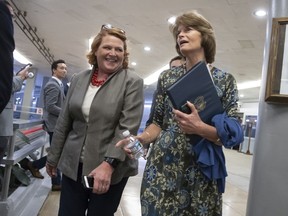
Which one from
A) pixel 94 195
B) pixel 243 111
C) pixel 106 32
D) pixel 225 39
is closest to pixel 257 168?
pixel 94 195

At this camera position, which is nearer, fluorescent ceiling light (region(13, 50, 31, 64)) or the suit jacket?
the suit jacket

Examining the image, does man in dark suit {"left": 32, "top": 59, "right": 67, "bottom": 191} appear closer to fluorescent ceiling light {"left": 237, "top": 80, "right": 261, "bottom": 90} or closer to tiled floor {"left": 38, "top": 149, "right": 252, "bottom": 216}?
tiled floor {"left": 38, "top": 149, "right": 252, "bottom": 216}

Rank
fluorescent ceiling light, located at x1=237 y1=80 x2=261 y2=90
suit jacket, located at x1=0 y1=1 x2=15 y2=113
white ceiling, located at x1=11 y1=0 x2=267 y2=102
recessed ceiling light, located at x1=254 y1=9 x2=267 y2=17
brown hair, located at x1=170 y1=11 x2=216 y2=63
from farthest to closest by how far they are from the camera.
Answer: fluorescent ceiling light, located at x1=237 y1=80 x2=261 y2=90, white ceiling, located at x1=11 y1=0 x2=267 y2=102, recessed ceiling light, located at x1=254 y1=9 x2=267 y2=17, brown hair, located at x1=170 y1=11 x2=216 y2=63, suit jacket, located at x1=0 y1=1 x2=15 y2=113

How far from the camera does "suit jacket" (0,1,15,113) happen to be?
1.06m

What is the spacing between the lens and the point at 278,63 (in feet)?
5.29

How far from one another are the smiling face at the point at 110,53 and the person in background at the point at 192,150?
407 millimetres

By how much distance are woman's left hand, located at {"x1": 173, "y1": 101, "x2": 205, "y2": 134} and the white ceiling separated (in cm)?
471

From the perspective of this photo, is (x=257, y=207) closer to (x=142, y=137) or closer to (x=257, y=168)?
(x=257, y=168)

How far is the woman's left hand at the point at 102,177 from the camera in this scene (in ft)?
4.84

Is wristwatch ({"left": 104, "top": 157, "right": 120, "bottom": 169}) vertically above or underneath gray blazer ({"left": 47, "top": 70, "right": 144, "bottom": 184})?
underneath

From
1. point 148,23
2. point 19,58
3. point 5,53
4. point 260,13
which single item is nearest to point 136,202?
point 5,53

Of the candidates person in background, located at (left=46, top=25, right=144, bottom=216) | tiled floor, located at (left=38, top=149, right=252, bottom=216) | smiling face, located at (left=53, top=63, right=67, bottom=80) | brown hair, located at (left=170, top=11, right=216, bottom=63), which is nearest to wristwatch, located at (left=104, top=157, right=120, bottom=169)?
person in background, located at (left=46, top=25, right=144, bottom=216)

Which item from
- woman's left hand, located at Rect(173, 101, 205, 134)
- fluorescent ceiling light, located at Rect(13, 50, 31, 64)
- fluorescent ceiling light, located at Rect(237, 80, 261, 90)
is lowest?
woman's left hand, located at Rect(173, 101, 205, 134)

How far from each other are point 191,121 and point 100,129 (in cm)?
58
